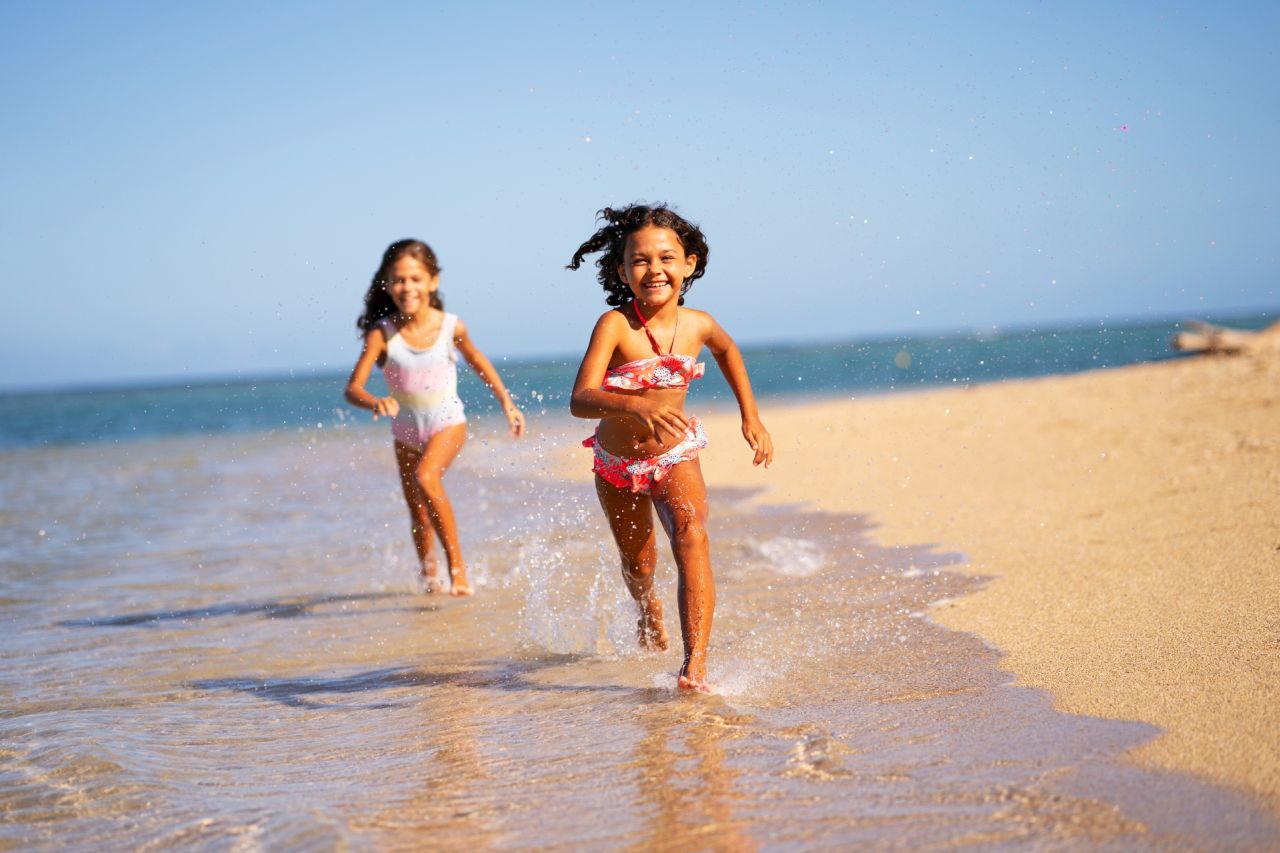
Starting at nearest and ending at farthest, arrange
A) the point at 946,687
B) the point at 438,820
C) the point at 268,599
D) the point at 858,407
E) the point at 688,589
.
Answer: the point at 438,820 < the point at 946,687 < the point at 688,589 < the point at 268,599 < the point at 858,407

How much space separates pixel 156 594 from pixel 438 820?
424 cm

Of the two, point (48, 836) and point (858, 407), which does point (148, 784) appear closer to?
point (48, 836)

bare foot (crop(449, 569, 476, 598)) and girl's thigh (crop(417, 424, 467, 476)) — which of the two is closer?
bare foot (crop(449, 569, 476, 598))

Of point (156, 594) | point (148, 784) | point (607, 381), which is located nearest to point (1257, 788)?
point (607, 381)

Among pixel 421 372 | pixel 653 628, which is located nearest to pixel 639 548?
pixel 653 628

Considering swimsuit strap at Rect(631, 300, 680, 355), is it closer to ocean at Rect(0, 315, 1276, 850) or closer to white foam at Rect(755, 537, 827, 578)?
ocean at Rect(0, 315, 1276, 850)

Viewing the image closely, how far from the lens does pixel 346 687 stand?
402 cm

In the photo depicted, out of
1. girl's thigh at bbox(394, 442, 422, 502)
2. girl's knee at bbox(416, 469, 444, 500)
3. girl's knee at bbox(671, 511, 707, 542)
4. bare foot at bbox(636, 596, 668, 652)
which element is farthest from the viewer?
girl's thigh at bbox(394, 442, 422, 502)

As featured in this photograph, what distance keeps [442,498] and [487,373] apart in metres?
0.73

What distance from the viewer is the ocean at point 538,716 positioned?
94.6 inches

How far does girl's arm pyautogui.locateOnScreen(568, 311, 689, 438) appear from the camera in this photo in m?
3.48

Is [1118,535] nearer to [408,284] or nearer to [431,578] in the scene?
[431,578]

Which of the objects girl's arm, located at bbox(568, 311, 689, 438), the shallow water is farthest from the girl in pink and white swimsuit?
girl's arm, located at bbox(568, 311, 689, 438)

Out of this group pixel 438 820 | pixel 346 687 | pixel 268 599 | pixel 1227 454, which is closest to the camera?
pixel 438 820
